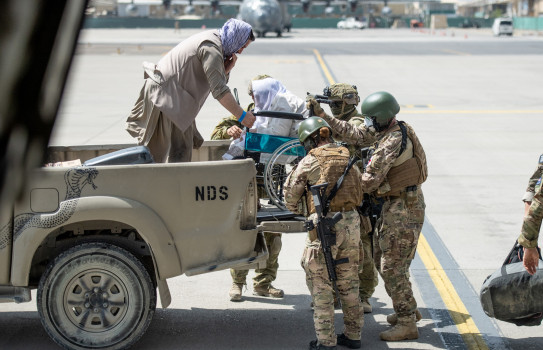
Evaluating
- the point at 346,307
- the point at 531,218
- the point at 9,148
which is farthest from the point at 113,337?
the point at 9,148

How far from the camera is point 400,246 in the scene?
5328 millimetres

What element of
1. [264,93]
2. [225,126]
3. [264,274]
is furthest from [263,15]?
[264,274]

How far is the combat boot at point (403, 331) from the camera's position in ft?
17.4

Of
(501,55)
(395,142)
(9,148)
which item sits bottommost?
(501,55)

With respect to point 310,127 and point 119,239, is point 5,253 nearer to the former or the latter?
point 119,239

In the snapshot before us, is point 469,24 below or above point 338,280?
below

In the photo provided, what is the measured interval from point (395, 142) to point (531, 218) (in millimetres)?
1081

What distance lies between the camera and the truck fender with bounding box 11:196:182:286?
4.64 meters

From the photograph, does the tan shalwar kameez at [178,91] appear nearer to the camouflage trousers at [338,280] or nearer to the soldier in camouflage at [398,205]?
the soldier in camouflage at [398,205]

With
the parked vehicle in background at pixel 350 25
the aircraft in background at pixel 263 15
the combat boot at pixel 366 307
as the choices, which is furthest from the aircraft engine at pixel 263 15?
the combat boot at pixel 366 307

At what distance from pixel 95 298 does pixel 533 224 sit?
2.75 metres

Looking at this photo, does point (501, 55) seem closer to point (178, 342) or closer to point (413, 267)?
point (413, 267)

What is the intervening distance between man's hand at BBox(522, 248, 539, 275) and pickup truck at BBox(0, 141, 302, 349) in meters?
1.73

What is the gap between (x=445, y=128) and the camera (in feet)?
53.4
